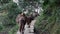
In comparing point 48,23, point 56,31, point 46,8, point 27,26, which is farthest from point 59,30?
point 27,26

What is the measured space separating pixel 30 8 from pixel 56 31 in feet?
26.4

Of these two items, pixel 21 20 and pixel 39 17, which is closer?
pixel 21 20

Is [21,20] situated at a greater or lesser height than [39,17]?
greater

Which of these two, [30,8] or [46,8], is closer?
[46,8]

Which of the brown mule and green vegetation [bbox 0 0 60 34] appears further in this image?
the brown mule

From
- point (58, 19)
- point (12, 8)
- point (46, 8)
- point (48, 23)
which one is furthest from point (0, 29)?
point (58, 19)

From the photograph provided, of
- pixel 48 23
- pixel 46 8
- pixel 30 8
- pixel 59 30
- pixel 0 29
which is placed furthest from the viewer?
pixel 30 8

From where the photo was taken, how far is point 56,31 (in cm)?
668

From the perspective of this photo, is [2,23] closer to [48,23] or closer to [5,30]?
[5,30]

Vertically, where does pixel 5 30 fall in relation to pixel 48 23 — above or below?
below

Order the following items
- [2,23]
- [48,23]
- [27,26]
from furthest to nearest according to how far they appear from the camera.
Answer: [2,23] → [27,26] → [48,23]

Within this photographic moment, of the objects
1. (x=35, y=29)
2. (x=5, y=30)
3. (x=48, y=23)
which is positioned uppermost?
(x=48, y=23)

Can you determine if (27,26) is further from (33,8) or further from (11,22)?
(33,8)

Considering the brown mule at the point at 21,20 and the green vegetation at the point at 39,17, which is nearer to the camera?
the green vegetation at the point at 39,17
